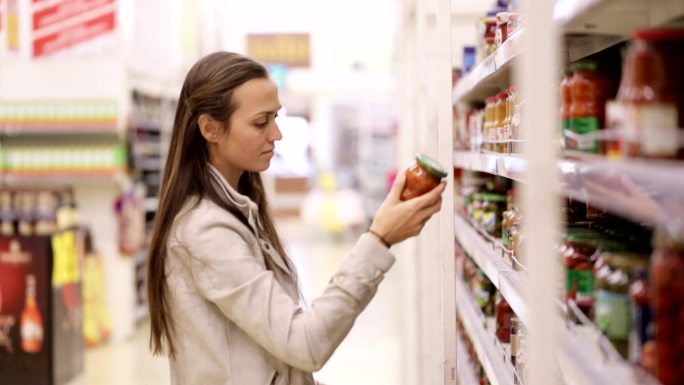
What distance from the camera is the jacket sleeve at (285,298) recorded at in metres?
1.70

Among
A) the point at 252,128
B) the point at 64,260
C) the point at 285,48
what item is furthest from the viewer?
the point at 285,48

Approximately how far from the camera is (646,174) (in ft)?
3.41

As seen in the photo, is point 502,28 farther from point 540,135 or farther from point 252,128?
point 540,135

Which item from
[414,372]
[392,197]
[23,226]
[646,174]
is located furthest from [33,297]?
[646,174]

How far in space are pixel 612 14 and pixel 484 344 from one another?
1512 mm

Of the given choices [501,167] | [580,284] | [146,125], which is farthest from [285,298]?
[146,125]

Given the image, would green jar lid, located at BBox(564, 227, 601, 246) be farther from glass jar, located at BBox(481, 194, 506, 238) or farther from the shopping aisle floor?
the shopping aisle floor

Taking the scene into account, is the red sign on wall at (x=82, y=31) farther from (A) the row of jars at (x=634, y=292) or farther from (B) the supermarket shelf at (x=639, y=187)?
(B) the supermarket shelf at (x=639, y=187)

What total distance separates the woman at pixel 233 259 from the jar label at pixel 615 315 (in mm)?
440

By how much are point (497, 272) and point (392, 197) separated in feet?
1.97

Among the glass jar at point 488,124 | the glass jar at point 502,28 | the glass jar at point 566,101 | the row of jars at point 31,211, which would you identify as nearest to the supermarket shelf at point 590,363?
the glass jar at point 566,101

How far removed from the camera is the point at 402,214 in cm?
173

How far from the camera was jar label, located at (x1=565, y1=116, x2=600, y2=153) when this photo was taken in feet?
4.68

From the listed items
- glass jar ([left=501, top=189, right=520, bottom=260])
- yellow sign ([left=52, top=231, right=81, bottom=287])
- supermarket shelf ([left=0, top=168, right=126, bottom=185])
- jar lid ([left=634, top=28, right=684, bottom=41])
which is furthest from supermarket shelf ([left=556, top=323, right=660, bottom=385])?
supermarket shelf ([left=0, top=168, right=126, bottom=185])
